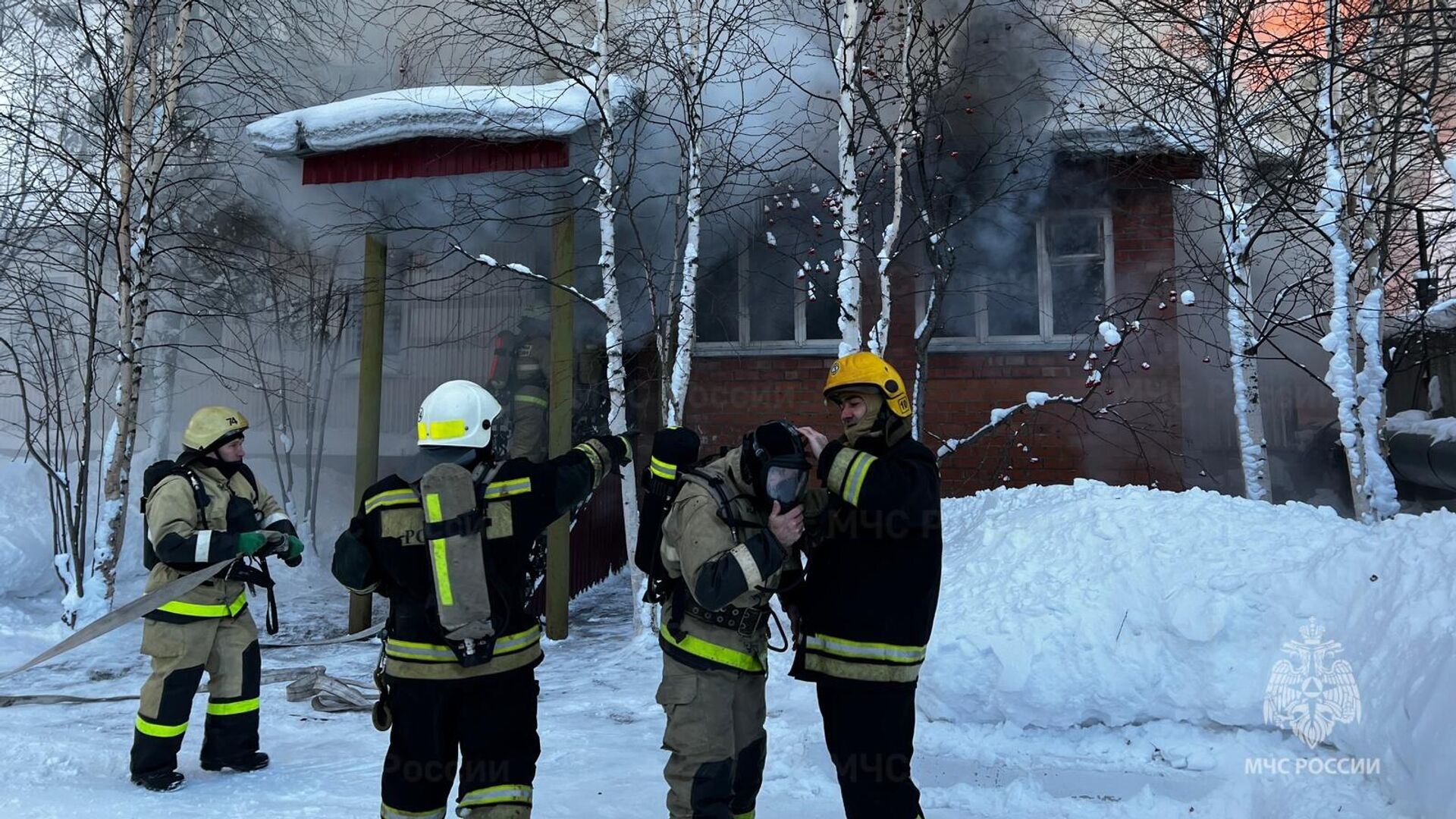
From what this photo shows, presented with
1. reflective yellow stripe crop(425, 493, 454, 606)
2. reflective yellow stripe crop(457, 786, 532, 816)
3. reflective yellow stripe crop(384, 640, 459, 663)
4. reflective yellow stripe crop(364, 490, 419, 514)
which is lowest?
reflective yellow stripe crop(457, 786, 532, 816)

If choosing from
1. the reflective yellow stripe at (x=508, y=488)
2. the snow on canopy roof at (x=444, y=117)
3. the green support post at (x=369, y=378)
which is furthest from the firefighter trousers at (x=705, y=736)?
the green support post at (x=369, y=378)

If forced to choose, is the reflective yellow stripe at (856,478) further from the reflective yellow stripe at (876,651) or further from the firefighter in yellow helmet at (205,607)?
the firefighter in yellow helmet at (205,607)

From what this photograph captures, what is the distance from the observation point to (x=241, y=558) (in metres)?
4.14

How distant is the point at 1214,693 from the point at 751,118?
5.84m

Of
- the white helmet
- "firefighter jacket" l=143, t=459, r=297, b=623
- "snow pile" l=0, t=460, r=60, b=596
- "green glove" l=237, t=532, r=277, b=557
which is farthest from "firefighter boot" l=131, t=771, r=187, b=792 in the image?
"snow pile" l=0, t=460, r=60, b=596

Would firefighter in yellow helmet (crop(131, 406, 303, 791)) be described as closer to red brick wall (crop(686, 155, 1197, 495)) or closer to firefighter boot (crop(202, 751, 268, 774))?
firefighter boot (crop(202, 751, 268, 774))

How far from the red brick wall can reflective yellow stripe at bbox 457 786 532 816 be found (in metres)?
6.13

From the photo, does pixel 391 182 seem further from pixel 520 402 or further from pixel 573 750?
pixel 573 750

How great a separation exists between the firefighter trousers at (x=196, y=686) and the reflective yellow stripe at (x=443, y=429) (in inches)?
80.9

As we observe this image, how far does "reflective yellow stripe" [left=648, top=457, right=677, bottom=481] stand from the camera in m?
2.87

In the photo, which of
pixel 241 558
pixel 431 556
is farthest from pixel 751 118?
pixel 431 556

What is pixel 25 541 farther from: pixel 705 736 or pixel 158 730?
pixel 705 736

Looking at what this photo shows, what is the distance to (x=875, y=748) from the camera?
2.69 meters

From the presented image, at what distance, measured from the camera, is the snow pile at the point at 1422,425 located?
823 cm
